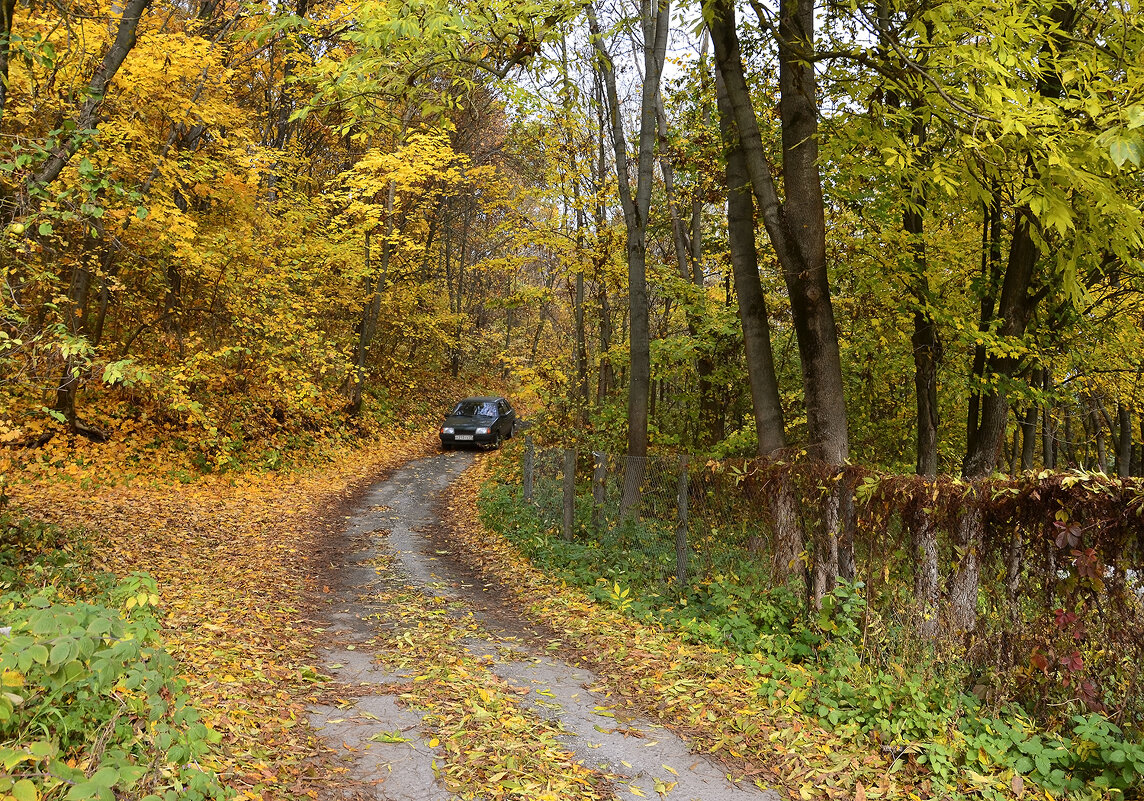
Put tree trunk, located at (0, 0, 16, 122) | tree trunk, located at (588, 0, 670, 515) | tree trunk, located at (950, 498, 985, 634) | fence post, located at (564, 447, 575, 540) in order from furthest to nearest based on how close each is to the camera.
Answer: tree trunk, located at (588, 0, 670, 515), fence post, located at (564, 447, 575, 540), tree trunk, located at (0, 0, 16, 122), tree trunk, located at (950, 498, 985, 634)

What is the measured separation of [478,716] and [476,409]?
724 inches

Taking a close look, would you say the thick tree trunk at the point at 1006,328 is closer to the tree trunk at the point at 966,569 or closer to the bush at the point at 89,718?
the tree trunk at the point at 966,569

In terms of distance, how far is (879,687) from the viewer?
471 centimetres

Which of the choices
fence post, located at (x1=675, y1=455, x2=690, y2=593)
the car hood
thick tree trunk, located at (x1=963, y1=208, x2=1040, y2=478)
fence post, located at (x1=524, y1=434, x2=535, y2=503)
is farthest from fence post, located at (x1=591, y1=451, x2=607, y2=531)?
the car hood

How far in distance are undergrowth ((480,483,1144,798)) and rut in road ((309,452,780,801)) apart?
3.49ft

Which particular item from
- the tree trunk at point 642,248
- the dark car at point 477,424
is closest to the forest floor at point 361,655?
the tree trunk at point 642,248

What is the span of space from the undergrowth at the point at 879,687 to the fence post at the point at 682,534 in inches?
7.4

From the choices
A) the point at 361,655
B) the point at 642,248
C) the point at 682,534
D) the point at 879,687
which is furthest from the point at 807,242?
the point at 361,655

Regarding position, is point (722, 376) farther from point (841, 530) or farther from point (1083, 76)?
point (1083, 76)

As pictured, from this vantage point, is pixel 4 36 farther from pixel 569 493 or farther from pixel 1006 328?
pixel 1006 328

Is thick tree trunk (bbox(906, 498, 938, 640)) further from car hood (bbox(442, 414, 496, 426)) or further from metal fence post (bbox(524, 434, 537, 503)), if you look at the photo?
car hood (bbox(442, 414, 496, 426))

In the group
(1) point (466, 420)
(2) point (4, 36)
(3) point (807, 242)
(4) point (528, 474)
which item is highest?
(2) point (4, 36)

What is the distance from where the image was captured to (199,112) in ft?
37.1

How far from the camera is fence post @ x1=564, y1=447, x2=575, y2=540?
33.9 ft
